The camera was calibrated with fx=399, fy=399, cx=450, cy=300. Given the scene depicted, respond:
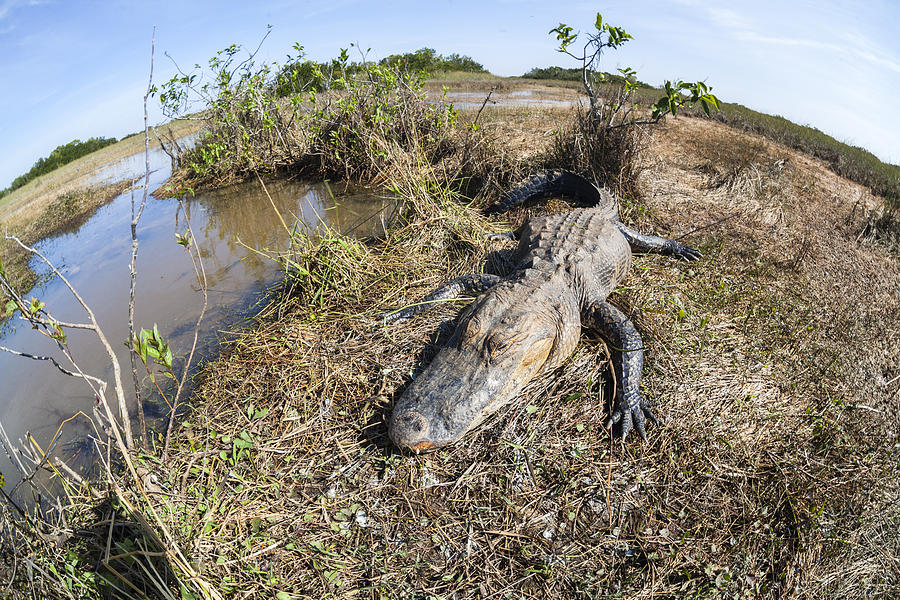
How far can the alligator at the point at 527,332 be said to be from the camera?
2715mm

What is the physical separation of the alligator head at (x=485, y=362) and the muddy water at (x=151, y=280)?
72.1 inches

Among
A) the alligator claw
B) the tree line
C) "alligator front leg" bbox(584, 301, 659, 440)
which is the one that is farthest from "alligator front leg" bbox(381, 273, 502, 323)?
the tree line

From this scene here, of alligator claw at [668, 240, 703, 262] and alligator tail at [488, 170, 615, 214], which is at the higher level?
alligator tail at [488, 170, 615, 214]

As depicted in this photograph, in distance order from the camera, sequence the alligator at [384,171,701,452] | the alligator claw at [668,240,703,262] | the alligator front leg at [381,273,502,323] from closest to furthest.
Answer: the alligator at [384,171,701,452], the alligator front leg at [381,273,502,323], the alligator claw at [668,240,703,262]

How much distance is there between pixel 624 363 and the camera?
125 inches

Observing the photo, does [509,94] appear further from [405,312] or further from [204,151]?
[405,312]

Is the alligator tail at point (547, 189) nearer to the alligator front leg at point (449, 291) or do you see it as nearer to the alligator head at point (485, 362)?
the alligator front leg at point (449, 291)

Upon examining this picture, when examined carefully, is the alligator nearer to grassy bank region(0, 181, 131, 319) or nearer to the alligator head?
the alligator head

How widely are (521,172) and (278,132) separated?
19.9 feet

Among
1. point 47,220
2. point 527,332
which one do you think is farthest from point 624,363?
point 47,220

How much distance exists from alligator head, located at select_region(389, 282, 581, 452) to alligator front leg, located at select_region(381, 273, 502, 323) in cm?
53

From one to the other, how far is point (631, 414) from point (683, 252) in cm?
280

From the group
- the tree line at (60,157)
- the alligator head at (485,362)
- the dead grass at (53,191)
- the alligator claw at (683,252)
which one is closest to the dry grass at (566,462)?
the alligator head at (485,362)

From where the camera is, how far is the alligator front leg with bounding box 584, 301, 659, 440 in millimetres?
2955
